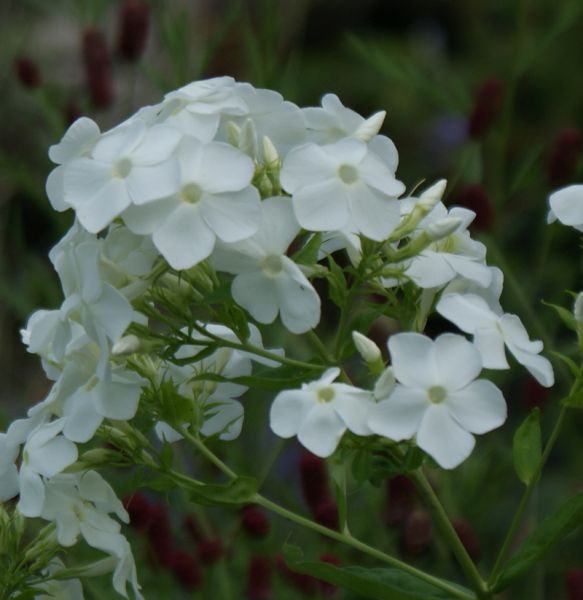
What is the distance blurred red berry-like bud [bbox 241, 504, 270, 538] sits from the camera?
172cm

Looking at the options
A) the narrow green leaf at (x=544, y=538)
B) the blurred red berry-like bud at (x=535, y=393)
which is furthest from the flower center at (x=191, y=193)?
the blurred red berry-like bud at (x=535, y=393)

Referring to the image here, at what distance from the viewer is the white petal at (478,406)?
3.35ft

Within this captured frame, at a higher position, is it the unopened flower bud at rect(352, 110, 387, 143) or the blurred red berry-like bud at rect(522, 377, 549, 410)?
the unopened flower bud at rect(352, 110, 387, 143)

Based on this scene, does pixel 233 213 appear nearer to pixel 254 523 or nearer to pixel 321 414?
pixel 321 414

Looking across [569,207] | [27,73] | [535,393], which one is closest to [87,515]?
[569,207]

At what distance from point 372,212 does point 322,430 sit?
0.19 m

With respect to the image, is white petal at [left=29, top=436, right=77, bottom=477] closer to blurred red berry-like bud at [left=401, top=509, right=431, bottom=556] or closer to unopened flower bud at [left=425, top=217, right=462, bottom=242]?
unopened flower bud at [left=425, top=217, right=462, bottom=242]

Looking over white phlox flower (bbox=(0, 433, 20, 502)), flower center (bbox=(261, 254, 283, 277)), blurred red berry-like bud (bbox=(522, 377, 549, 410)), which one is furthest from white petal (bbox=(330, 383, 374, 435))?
blurred red berry-like bud (bbox=(522, 377, 549, 410))

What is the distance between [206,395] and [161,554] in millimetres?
531

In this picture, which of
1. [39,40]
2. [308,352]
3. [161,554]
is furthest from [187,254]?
[39,40]

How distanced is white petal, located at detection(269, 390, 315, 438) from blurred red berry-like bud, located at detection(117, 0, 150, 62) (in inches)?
55.3

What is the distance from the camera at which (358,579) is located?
115cm

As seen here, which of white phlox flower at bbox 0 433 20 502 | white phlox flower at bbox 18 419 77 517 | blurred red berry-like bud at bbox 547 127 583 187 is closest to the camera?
white phlox flower at bbox 18 419 77 517

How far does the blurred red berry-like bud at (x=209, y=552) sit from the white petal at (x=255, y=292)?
702 mm
